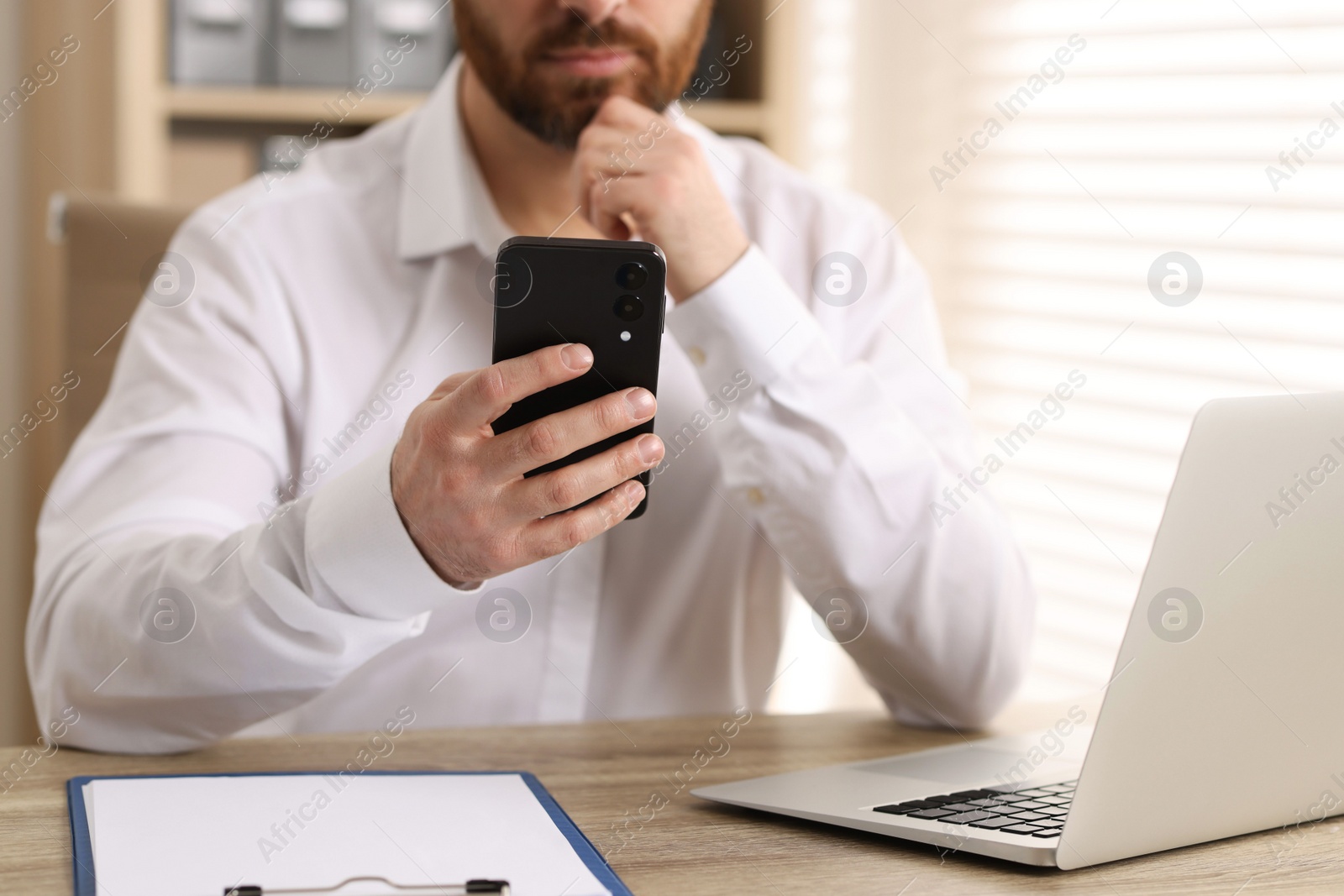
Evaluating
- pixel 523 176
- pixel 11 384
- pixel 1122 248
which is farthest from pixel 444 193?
pixel 11 384

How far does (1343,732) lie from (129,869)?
629 mm

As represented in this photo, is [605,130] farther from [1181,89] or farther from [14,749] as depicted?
[1181,89]

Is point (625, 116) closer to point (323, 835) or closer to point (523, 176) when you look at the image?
point (523, 176)

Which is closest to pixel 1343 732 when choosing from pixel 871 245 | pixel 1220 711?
pixel 1220 711

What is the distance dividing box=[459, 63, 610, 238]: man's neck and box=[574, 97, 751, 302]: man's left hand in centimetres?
18

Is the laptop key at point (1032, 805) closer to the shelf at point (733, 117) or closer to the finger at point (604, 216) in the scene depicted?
the finger at point (604, 216)

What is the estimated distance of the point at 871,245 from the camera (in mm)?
1312

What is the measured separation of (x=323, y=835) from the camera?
64 centimetres

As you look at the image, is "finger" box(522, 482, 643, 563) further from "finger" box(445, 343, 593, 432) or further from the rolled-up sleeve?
the rolled-up sleeve

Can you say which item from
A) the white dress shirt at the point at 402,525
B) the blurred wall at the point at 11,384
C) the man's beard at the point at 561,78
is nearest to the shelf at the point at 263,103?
the blurred wall at the point at 11,384

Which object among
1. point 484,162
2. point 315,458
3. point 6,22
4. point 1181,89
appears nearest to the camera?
point 315,458

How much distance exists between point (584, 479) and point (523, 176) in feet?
2.13

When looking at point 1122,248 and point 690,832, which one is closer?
point 690,832

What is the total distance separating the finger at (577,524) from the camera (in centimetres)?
70
